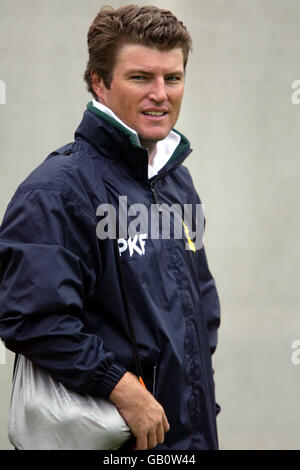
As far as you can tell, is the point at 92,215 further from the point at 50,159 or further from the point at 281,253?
the point at 281,253

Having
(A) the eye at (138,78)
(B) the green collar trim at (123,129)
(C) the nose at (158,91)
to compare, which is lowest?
(B) the green collar trim at (123,129)

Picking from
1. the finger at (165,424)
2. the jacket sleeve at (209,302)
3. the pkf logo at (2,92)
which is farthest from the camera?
the pkf logo at (2,92)

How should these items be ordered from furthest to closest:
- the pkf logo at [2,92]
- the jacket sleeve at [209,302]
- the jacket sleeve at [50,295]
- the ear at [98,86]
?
the pkf logo at [2,92]
the jacket sleeve at [209,302]
the ear at [98,86]
the jacket sleeve at [50,295]

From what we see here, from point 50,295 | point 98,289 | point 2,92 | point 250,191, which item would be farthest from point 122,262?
point 250,191

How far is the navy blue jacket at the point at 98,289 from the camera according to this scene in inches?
79.8

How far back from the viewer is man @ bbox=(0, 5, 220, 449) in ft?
6.66

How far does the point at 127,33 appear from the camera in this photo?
2.29 meters

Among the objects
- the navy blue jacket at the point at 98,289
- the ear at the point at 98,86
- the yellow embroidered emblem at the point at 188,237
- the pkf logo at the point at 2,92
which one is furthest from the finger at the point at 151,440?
the pkf logo at the point at 2,92

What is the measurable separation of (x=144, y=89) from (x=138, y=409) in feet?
2.78

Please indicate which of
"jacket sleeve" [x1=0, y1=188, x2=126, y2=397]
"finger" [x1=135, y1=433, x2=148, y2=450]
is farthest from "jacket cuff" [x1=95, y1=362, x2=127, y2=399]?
"finger" [x1=135, y1=433, x2=148, y2=450]

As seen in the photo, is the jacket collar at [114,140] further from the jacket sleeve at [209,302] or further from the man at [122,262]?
the jacket sleeve at [209,302]

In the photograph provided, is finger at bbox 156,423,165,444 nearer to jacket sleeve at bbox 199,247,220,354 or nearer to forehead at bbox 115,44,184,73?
jacket sleeve at bbox 199,247,220,354

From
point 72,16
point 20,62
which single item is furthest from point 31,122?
point 72,16

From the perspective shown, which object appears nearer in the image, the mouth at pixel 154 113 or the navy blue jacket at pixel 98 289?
the navy blue jacket at pixel 98 289
